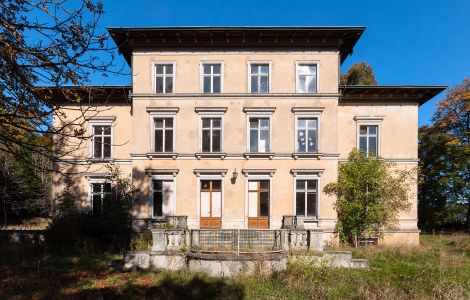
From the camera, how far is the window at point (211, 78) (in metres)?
15.8

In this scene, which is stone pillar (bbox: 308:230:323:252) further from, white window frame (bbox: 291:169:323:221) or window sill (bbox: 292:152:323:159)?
window sill (bbox: 292:152:323:159)

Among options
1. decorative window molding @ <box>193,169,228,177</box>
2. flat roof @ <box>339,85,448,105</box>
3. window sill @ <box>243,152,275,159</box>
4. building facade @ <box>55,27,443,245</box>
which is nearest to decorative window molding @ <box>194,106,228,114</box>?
building facade @ <box>55,27,443,245</box>

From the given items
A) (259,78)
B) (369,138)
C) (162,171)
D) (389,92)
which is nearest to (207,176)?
(162,171)

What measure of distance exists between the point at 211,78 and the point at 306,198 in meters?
8.17

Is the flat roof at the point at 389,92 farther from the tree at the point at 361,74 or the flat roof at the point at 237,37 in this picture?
the tree at the point at 361,74

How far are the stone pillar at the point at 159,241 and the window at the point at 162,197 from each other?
5266 mm

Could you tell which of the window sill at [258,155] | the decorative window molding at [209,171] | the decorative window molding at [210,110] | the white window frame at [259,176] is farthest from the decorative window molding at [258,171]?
the decorative window molding at [210,110]

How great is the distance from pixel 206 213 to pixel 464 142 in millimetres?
19916

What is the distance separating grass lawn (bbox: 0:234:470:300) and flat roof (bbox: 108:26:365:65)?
10.8 m

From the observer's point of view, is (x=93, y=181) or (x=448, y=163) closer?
(x=93, y=181)

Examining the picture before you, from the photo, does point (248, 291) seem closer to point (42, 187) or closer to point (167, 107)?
point (167, 107)

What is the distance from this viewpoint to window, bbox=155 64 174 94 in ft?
51.8

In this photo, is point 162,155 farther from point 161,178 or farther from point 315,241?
point 315,241

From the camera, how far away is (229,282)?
29.1 ft
